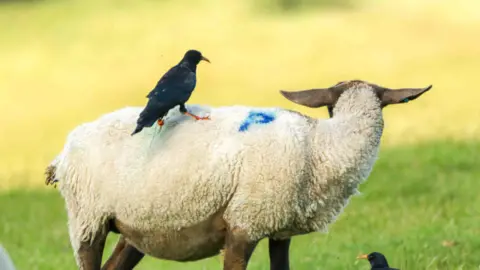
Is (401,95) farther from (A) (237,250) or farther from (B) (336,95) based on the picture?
(A) (237,250)

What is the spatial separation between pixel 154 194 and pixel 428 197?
7589 mm

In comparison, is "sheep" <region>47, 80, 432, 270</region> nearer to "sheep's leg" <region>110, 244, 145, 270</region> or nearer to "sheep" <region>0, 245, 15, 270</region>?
"sheep's leg" <region>110, 244, 145, 270</region>

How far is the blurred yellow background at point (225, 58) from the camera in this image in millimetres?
22184

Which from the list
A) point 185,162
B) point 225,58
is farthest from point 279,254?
point 225,58

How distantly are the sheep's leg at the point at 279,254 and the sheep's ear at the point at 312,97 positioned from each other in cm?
103

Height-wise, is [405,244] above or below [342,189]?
below

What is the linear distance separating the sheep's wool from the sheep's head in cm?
Result: 5

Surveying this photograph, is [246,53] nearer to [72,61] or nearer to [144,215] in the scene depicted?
[72,61]

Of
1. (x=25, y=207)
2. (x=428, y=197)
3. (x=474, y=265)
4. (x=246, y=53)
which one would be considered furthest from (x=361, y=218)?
(x=246, y=53)

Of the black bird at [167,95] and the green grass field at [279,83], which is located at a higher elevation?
the black bird at [167,95]

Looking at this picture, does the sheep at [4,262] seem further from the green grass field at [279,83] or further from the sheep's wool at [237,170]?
the green grass field at [279,83]

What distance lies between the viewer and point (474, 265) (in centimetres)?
948

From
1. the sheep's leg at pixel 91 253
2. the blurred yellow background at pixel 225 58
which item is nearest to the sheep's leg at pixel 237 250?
the sheep's leg at pixel 91 253

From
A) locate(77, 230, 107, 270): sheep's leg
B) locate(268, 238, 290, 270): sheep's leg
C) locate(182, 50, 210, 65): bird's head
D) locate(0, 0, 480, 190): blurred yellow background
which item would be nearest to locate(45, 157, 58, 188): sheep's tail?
locate(77, 230, 107, 270): sheep's leg
